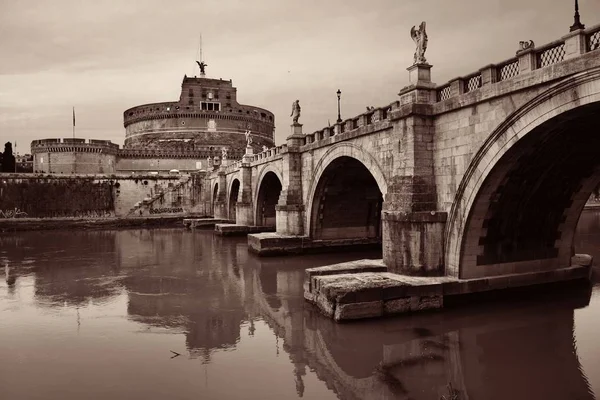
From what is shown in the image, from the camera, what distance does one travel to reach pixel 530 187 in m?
11.5

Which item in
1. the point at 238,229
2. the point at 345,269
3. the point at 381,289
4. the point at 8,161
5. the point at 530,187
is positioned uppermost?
the point at 8,161

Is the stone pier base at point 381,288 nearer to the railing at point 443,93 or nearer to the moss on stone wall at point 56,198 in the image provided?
the railing at point 443,93

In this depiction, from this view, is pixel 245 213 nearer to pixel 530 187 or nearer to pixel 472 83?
pixel 530 187

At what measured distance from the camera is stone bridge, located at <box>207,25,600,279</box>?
886 centimetres

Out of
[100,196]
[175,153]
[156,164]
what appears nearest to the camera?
[100,196]

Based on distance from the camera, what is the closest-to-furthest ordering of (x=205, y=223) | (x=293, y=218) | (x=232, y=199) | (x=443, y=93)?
(x=443, y=93)
(x=293, y=218)
(x=205, y=223)
(x=232, y=199)

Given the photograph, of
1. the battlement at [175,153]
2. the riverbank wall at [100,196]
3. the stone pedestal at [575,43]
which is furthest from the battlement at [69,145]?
the stone pedestal at [575,43]

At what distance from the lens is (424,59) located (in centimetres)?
1233

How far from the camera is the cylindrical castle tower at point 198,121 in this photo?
65125 mm

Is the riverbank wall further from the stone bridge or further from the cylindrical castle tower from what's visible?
the stone bridge

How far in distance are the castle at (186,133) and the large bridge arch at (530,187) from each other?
4749 cm

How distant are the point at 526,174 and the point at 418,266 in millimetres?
3454

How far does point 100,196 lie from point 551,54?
43644 mm

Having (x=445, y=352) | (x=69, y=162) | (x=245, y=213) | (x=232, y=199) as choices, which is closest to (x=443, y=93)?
(x=445, y=352)
